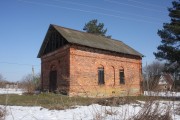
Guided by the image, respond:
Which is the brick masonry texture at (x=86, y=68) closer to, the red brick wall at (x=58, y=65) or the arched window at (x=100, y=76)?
the red brick wall at (x=58, y=65)

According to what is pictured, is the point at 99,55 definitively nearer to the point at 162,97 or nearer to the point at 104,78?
the point at 104,78

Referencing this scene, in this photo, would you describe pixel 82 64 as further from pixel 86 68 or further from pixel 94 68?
pixel 94 68

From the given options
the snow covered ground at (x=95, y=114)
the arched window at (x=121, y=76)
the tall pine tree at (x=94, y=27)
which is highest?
the tall pine tree at (x=94, y=27)

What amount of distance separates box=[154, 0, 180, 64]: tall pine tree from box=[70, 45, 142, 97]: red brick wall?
3.54m

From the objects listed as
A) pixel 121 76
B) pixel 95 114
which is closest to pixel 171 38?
pixel 121 76

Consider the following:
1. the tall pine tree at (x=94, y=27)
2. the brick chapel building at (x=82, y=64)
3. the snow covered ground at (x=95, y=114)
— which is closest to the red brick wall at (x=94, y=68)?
the brick chapel building at (x=82, y=64)

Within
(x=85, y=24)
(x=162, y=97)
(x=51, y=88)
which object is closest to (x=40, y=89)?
(x=51, y=88)

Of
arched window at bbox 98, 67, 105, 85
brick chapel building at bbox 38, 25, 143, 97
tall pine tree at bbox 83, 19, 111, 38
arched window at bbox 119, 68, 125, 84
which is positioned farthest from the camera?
tall pine tree at bbox 83, 19, 111, 38

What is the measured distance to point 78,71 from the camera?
65.3ft

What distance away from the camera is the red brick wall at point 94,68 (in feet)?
64.5

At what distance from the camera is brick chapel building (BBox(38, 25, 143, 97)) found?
779 inches

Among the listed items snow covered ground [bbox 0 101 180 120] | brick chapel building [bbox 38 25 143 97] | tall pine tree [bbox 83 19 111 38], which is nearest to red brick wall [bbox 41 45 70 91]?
brick chapel building [bbox 38 25 143 97]

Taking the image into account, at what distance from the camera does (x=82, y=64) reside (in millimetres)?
20375

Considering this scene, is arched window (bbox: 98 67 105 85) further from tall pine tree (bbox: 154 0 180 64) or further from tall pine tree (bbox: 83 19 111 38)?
tall pine tree (bbox: 83 19 111 38)
